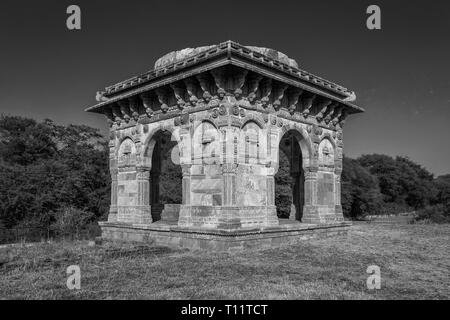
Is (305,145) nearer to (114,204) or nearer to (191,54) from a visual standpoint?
(191,54)

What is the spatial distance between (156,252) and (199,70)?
16.5 feet

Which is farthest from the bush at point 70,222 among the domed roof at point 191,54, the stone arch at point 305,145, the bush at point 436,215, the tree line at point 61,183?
the bush at point 436,215

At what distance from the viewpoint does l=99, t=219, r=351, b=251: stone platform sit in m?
11.3

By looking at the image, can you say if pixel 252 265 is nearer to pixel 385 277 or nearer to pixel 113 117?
pixel 385 277

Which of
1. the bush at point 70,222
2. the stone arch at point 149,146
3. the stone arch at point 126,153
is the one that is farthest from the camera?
the bush at point 70,222

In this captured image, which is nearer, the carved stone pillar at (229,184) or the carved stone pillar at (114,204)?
the carved stone pillar at (229,184)

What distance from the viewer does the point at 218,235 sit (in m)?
11.3

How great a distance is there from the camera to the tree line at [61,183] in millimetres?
26172

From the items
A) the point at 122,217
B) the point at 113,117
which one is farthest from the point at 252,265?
the point at 113,117

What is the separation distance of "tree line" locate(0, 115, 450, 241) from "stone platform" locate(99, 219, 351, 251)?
10558mm

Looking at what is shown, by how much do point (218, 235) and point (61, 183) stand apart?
19.8m

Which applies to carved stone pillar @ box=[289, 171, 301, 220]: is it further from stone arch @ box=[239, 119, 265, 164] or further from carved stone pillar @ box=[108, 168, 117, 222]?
carved stone pillar @ box=[108, 168, 117, 222]

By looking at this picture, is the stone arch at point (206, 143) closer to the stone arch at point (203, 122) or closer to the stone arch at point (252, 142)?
the stone arch at point (203, 122)

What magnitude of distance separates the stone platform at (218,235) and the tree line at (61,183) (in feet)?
34.6
